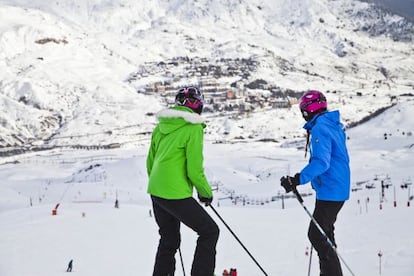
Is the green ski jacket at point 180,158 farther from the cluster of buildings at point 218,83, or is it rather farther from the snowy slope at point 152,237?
the cluster of buildings at point 218,83

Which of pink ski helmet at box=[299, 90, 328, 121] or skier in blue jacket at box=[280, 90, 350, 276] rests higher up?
pink ski helmet at box=[299, 90, 328, 121]

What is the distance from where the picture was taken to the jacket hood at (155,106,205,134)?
4.37 metres

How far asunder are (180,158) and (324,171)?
1.23 m

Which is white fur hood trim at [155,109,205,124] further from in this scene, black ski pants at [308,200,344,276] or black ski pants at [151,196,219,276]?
black ski pants at [308,200,344,276]

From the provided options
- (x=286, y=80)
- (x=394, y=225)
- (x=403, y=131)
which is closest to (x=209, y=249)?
(x=394, y=225)

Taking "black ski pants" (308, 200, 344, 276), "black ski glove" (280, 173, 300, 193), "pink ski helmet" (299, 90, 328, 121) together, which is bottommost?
"black ski pants" (308, 200, 344, 276)

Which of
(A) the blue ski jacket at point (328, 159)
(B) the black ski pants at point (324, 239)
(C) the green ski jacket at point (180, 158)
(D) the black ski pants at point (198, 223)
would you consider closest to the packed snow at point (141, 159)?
(B) the black ski pants at point (324, 239)

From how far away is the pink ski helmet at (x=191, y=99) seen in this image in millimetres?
4609

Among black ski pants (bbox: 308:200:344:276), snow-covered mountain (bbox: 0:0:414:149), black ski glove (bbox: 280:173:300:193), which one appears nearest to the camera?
black ski glove (bbox: 280:173:300:193)

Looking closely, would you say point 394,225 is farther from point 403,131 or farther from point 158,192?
point 403,131

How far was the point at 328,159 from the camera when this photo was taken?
4559 millimetres

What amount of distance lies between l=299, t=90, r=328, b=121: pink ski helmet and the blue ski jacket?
11 cm

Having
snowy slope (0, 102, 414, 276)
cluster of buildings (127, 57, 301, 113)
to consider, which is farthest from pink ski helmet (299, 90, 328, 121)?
cluster of buildings (127, 57, 301, 113)

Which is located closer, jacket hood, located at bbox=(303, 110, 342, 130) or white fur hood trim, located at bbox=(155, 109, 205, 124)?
white fur hood trim, located at bbox=(155, 109, 205, 124)
